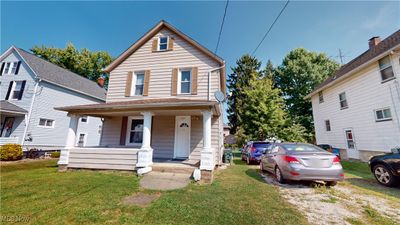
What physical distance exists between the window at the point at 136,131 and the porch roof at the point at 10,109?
10.1m

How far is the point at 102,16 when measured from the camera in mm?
11258

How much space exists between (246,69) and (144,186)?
25.3 metres

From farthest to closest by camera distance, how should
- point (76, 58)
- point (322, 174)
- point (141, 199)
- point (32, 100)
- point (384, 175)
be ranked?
point (76, 58) → point (32, 100) → point (384, 175) → point (322, 174) → point (141, 199)

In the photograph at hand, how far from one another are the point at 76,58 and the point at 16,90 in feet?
52.2

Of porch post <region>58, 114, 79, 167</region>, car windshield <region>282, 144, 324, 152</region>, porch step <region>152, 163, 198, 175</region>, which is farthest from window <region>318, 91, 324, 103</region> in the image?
porch post <region>58, 114, 79, 167</region>

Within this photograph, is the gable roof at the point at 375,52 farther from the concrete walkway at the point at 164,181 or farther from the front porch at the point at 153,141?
the concrete walkway at the point at 164,181

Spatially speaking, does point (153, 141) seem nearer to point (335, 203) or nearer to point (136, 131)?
point (136, 131)

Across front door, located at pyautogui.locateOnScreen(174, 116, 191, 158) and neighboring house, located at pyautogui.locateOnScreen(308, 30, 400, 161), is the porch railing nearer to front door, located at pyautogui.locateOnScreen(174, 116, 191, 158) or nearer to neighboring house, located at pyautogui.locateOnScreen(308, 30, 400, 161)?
front door, located at pyautogui.locateOnScreen(174, 116, 191, 158)

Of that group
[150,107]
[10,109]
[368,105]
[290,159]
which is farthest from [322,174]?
[10,109]

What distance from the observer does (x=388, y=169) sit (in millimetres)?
5035

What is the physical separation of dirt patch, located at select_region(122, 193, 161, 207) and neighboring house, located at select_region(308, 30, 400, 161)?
12.6m

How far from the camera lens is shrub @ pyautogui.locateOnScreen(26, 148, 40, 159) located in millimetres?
11984

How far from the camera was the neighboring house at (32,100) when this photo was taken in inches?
492

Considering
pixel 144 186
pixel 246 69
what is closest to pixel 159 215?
pixel 144 186
